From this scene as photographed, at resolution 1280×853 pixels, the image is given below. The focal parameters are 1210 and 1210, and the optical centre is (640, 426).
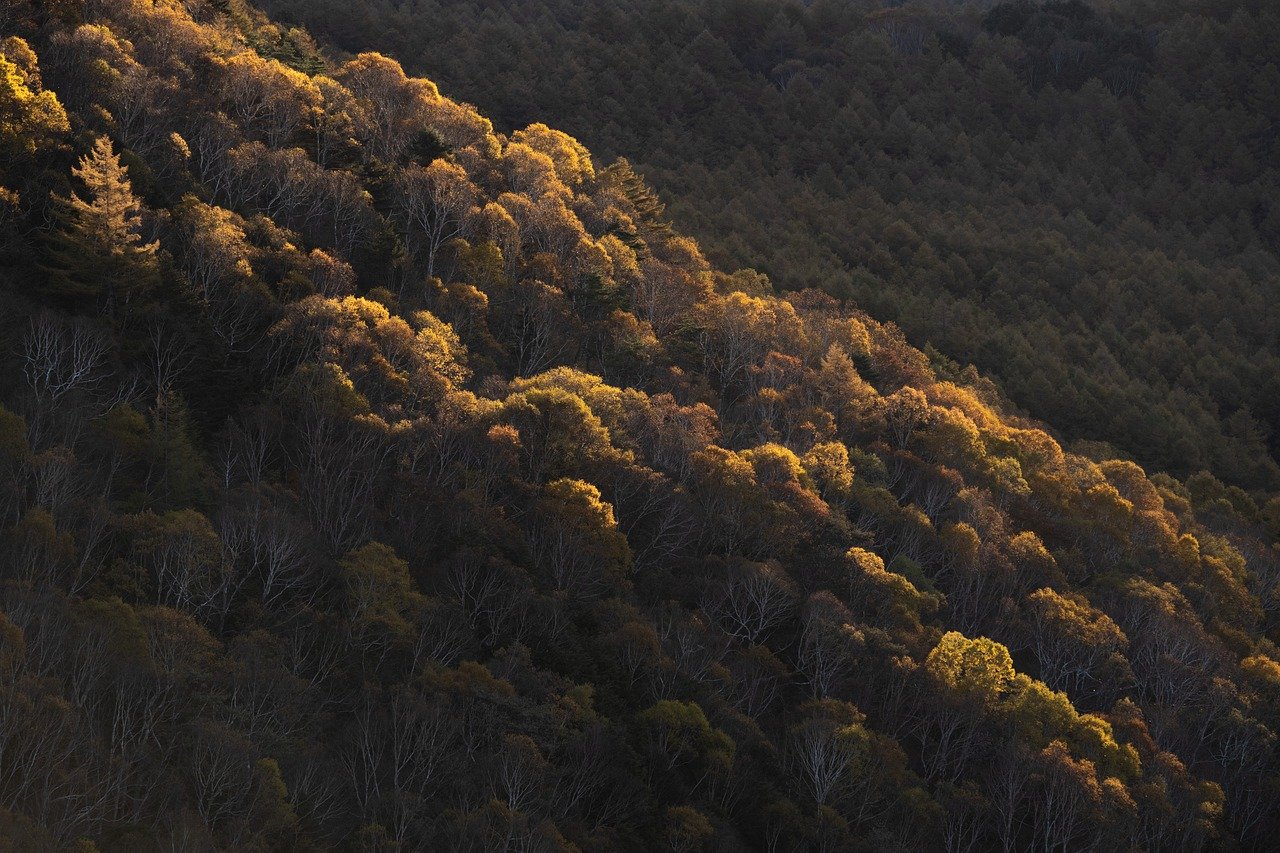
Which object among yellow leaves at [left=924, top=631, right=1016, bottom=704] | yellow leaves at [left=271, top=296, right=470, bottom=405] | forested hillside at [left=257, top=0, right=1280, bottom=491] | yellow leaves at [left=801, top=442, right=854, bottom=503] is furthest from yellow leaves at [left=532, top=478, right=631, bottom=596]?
forested hillside at [left=257, top=0, right=1280, bottom=491]

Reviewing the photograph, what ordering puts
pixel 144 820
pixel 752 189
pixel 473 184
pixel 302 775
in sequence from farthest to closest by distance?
pixel 752 189
pixel 473 184
pixel 302 775
pixel 144 820

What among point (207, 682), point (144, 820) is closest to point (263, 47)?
point (207, 682)

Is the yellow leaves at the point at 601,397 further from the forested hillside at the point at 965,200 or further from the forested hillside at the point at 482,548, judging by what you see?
the forested hillside at the point at 965,200

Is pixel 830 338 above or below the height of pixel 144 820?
below

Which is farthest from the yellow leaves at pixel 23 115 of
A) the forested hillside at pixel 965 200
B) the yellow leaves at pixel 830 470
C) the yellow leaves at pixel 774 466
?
the forested hillside at pixel 965 200

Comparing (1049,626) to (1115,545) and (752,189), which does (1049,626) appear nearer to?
(1115,545)

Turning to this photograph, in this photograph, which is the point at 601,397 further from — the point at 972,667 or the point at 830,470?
the point at 972,667

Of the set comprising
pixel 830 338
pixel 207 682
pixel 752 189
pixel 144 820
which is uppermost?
pixel 144 820
